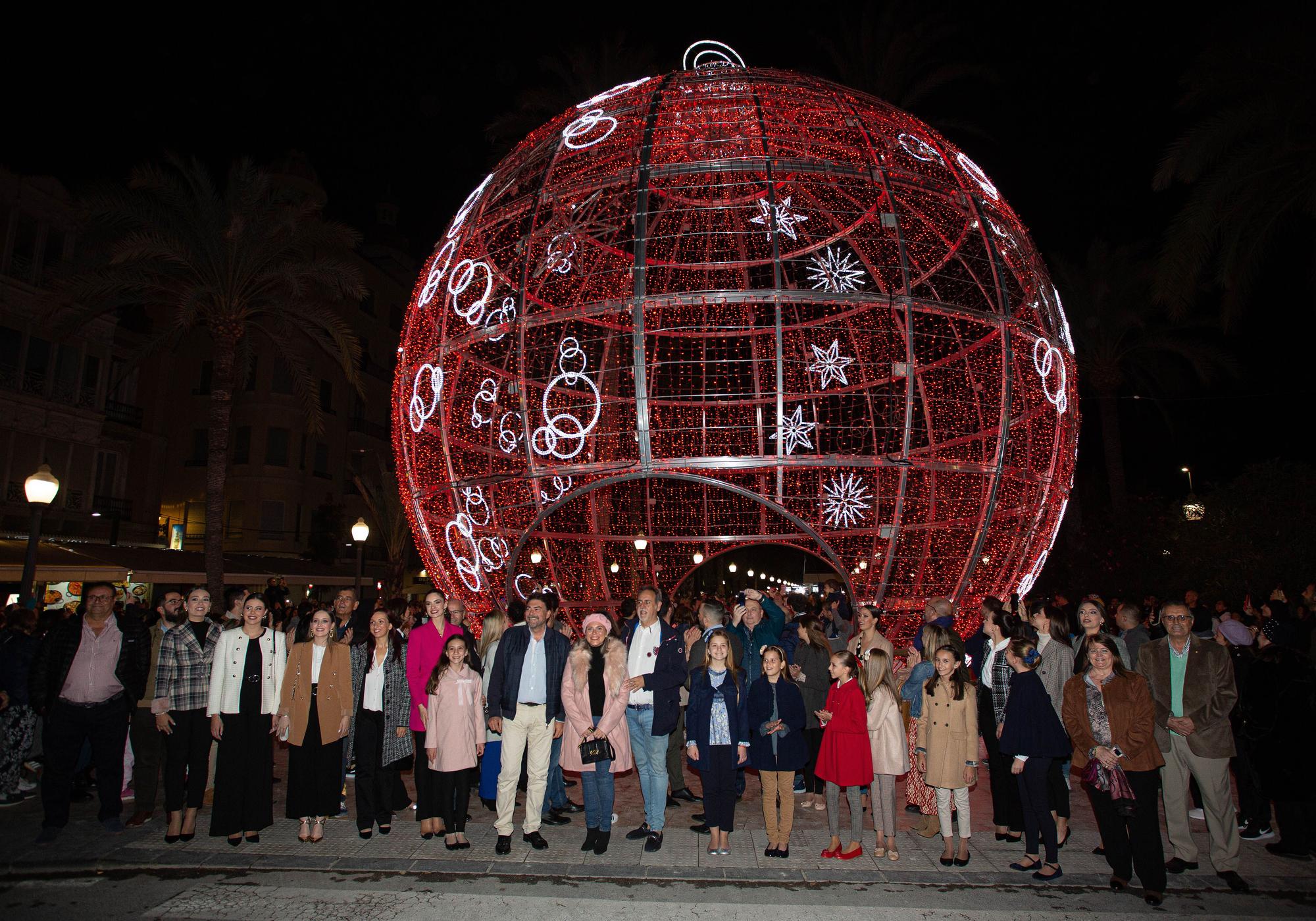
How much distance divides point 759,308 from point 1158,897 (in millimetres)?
16286

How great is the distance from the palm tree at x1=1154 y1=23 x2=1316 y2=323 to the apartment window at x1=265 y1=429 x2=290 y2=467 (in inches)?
1267

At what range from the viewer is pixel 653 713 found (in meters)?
6.67

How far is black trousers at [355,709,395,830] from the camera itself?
6.78m

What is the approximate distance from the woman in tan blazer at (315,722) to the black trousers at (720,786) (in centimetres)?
293

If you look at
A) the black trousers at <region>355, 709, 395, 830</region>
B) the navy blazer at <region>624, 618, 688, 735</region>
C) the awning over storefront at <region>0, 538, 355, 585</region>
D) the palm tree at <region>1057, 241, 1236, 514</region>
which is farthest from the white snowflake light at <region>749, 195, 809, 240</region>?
the palm tree at <region>1057, 241, 1236, 514</region>

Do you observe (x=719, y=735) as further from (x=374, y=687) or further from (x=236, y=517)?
(x=236, y=517)

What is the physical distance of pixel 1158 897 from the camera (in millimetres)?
5465

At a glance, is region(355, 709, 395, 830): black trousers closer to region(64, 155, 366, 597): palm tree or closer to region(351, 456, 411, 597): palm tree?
region(64, 155, 366, 597): palm tree

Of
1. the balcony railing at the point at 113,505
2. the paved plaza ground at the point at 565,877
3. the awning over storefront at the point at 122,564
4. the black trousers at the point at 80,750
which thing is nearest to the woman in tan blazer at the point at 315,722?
the paved plaza ground at the point at 565,877

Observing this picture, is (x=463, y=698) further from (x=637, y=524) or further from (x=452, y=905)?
(x=637, y=524)

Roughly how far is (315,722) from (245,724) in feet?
1.73

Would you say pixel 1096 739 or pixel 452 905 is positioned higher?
pixel 1096 739

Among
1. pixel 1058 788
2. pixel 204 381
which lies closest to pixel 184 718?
pixel 1058 788

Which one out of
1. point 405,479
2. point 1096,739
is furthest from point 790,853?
point 405,479
